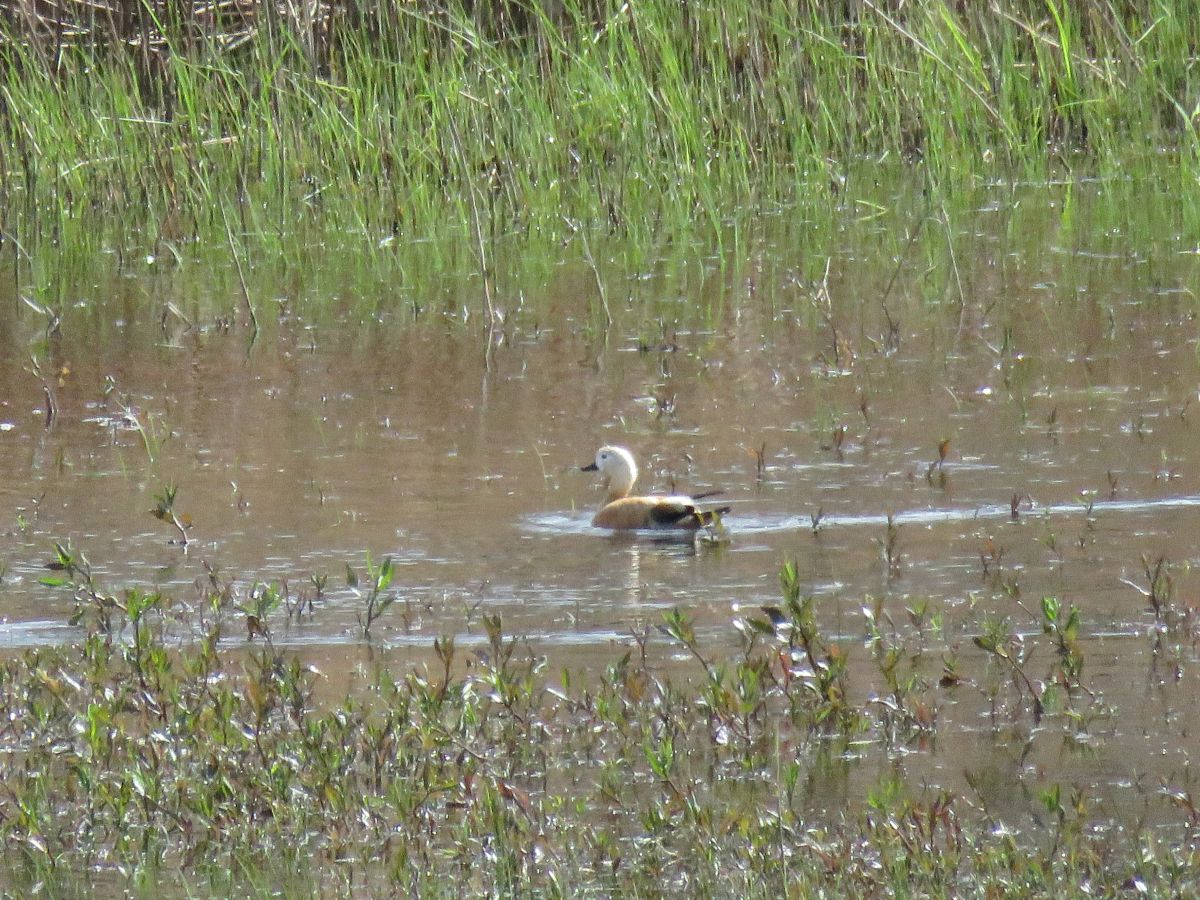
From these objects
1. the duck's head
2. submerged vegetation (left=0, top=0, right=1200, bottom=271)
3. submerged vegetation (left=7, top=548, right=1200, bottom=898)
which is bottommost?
submerged vegetation (left=7, top=548, right=1200, bottom=898)

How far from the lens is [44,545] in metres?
6.68

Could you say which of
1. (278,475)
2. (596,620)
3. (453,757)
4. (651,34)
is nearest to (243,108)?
(651,34)

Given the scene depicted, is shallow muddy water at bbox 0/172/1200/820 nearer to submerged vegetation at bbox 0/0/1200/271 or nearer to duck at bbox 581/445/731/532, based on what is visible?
duck at bbox 581/445/731/532

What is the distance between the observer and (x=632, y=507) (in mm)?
6852

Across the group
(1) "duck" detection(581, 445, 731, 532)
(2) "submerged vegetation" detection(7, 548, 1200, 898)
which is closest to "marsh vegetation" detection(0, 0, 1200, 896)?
(2) "submerged vegetation" detection(7, 548, 1200, 898)

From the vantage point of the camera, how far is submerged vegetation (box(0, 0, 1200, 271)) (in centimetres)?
1229

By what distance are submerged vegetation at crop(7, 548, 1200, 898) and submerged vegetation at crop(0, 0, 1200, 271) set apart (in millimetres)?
7151

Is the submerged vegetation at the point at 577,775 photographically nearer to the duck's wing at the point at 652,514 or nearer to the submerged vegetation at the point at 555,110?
the duck's wing at the point at 652,514

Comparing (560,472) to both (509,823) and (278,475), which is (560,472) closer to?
(278,475)

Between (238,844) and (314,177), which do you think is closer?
(238,844)

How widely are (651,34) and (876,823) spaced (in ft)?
30.4

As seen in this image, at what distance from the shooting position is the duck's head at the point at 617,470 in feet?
23.8

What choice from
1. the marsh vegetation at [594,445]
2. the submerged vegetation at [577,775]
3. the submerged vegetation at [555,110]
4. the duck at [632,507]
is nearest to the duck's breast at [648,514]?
the duck at [632,507]

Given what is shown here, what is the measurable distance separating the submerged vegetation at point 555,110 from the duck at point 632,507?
4.78 meters
